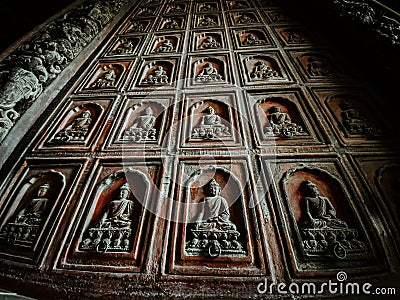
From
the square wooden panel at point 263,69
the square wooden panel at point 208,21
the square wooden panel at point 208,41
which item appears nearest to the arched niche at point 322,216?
the square wooden panel at point 263,69

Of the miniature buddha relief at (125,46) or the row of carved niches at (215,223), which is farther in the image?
the miniature buddha relief at (125,46)

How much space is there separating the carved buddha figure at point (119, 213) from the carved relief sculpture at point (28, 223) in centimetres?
55

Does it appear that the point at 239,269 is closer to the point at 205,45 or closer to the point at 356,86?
the point at 356,86

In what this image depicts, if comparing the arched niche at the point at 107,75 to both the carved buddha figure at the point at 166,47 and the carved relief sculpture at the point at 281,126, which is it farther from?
the carved relief sculpture at the point at 281,126

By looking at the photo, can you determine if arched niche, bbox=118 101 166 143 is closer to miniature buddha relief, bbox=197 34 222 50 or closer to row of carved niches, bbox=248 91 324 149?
row of carved niches, bbox=248 91 324 149

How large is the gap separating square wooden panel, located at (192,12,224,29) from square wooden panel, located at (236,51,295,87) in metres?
1.20

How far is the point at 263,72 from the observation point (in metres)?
3.21

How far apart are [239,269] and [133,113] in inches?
83.5

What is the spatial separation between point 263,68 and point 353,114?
134 cm

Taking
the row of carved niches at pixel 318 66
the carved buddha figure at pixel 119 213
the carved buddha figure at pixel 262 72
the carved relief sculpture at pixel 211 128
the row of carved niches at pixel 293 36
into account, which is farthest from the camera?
the row of carved niches at pixel 293 36

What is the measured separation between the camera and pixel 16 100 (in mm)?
2385

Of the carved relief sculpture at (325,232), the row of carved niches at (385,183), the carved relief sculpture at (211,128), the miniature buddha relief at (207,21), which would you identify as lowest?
the carved relief sculpture at (325,232)

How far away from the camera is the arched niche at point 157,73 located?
323cm

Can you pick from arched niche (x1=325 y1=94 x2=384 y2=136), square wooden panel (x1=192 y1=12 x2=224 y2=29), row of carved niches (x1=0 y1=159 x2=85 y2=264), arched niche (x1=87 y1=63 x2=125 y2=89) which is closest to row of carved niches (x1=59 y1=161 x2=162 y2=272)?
row of carved niches (x1=0 y1=159 x2=85 y2=264)
